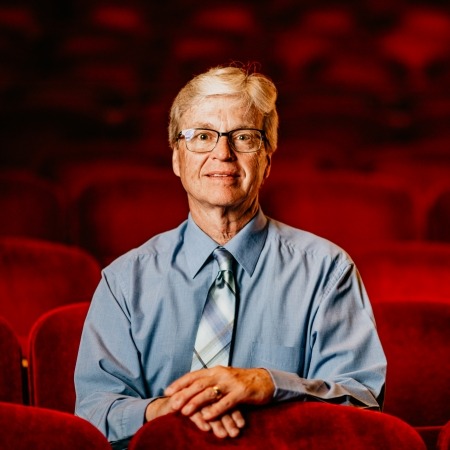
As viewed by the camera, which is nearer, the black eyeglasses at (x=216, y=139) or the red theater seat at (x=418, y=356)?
the black eyeglasses at (x=216, y=139)

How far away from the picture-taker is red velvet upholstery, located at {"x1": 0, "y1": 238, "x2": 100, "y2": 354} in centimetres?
111

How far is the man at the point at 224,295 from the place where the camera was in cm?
74

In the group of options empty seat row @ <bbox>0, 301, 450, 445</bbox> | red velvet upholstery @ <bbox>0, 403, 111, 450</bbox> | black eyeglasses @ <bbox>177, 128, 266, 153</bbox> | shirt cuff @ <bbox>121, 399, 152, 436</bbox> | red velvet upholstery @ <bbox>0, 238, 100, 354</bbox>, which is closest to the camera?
red velvet upholstery @ <bbox>0, 403, 111, 450</bbox>

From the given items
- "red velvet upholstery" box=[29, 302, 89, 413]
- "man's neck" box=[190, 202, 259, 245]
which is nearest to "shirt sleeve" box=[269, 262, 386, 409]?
"man's neck" box=[190, 202, 259, 245]

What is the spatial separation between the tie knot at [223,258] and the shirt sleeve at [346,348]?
0.10 meters

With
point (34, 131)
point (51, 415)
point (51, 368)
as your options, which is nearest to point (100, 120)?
point (34, 131)

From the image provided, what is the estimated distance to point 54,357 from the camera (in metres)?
0.86

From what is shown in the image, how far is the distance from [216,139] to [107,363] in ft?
0.79

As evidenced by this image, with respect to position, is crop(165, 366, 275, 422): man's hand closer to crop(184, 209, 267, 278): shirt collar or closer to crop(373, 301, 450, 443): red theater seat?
crop(184, 209, 267, 278): shirt collar

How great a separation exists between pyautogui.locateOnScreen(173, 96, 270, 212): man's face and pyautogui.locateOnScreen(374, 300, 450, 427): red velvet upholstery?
9.5 inches

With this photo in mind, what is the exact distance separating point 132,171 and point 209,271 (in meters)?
0.74

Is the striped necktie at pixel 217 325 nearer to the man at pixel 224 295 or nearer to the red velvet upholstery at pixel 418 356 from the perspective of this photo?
the man at pixel 224 295

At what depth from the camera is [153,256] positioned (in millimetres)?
802

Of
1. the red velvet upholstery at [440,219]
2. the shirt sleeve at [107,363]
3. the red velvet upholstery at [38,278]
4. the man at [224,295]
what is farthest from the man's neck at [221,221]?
the red velvet upholstery at [440,219]
